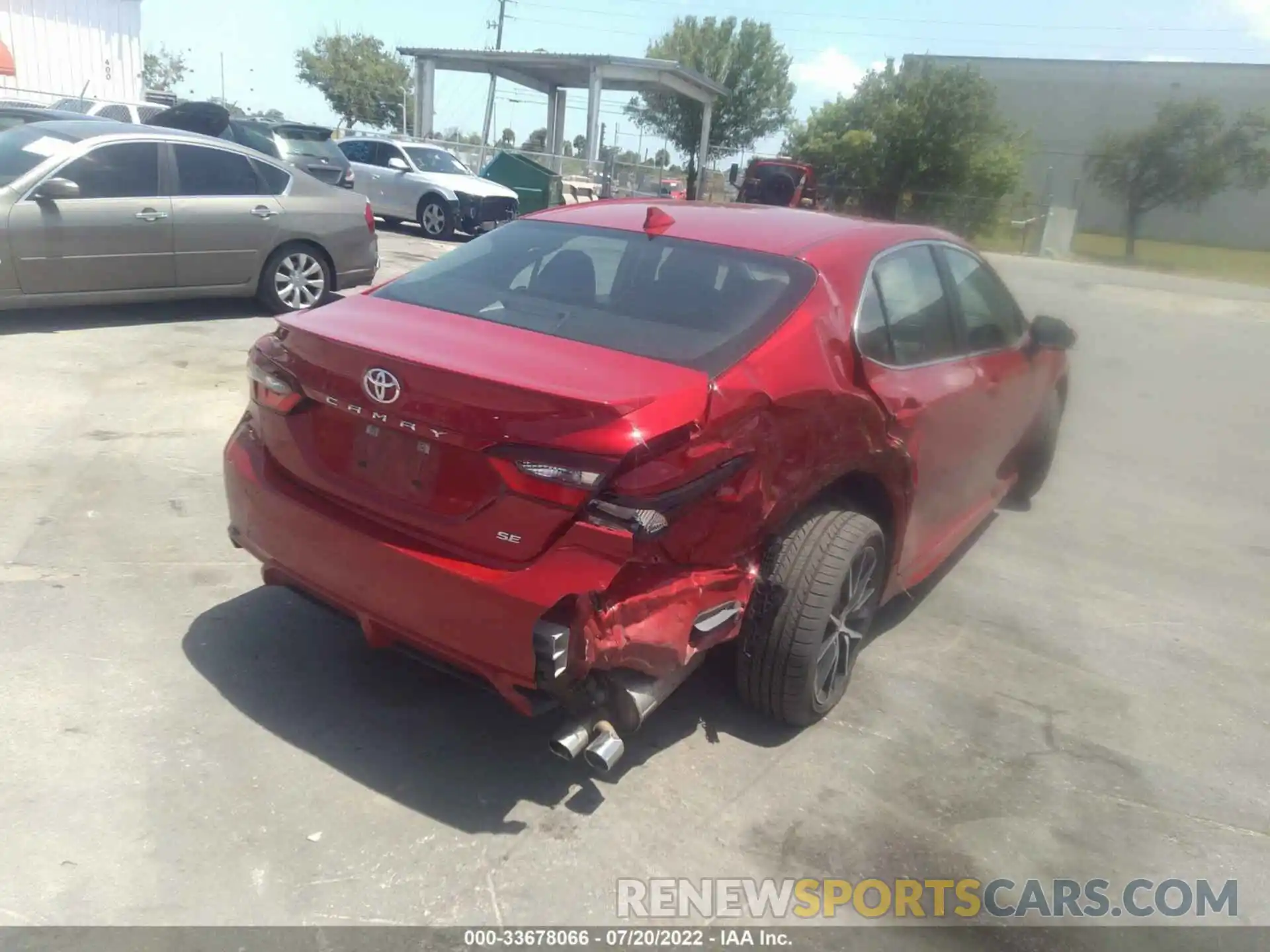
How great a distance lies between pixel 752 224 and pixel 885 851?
7.55ft

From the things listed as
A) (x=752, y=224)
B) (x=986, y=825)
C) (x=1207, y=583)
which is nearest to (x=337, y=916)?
(x=986, y=825)

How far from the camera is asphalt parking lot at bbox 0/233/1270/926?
2773 mm

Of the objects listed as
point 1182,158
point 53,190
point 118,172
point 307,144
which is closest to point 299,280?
point 118,172

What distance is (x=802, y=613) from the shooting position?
3289 millimetres

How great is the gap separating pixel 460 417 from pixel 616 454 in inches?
18.2

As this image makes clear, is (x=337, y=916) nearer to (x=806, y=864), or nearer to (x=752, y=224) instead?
(x=806, y=864)

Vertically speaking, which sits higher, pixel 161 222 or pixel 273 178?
pixel 273 178

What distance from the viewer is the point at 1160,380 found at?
11.8 m

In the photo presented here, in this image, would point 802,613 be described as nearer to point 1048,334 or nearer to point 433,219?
point 1048,334

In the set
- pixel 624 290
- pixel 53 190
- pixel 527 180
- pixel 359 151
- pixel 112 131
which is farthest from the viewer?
pixel 527 180

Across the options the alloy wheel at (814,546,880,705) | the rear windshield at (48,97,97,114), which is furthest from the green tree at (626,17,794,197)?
the alloy wheel at (814,546,880,705)

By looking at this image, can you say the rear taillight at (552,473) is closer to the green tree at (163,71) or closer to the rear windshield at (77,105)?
the rear windshield at (77,105)

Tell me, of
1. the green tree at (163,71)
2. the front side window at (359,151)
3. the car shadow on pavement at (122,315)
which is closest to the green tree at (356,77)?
the green tree at (163,71)

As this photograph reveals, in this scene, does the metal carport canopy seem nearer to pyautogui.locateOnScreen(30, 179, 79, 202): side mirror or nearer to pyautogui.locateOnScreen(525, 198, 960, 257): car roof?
pyautogui.locateOnScreen(30, 179, 79, 202): side mirror
